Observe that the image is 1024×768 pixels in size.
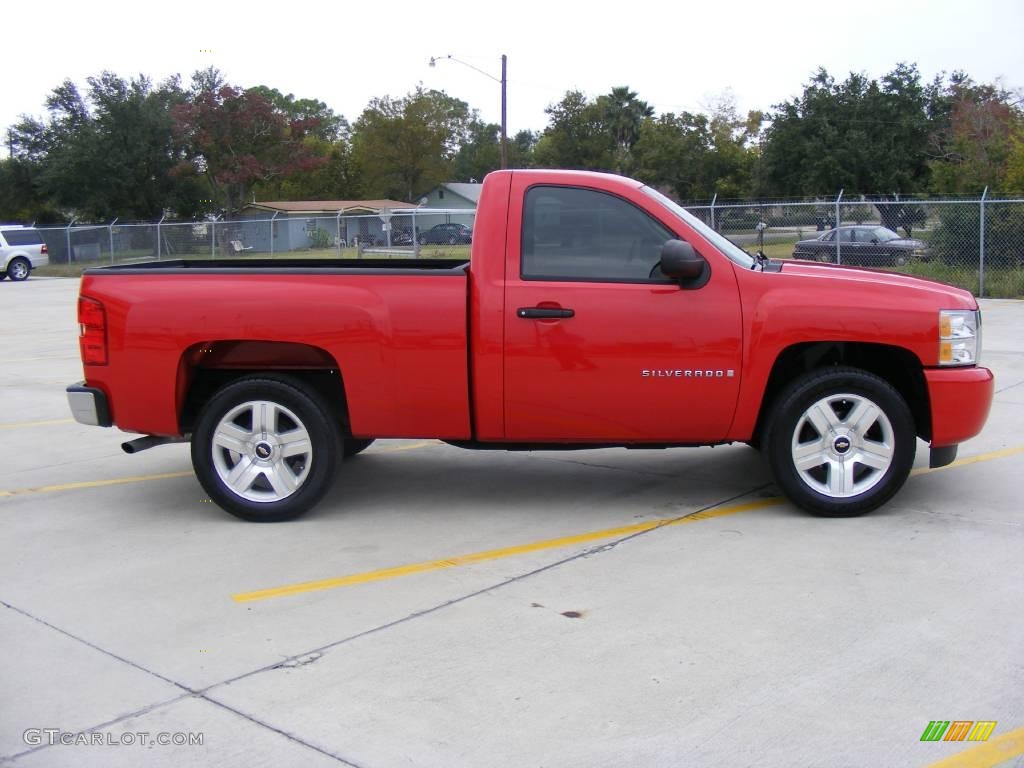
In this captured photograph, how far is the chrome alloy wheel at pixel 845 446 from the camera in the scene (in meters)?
5.91

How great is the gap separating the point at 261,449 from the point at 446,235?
30.8 m

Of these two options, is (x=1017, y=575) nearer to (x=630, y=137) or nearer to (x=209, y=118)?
(x=209, y=118)

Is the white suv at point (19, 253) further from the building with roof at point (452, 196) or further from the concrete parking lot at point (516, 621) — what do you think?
the building with roof at point (452, 196)

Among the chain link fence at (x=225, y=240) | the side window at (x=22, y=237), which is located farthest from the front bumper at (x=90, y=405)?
the side window at (x=22, y=237)

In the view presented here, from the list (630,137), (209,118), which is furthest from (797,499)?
(630,137)

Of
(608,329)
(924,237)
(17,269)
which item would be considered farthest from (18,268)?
(608,329)

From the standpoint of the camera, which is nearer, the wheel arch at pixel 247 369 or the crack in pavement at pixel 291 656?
the crack in pavement at pixel 291 656

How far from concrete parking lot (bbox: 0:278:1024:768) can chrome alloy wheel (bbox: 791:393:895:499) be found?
0.25 meters

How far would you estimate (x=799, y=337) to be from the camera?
582cm

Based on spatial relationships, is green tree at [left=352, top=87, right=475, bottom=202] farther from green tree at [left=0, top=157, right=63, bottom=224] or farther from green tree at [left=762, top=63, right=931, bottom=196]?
green tree at [left=762, top=63, right=931, bottom=196]

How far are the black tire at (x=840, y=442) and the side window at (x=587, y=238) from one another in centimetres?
113

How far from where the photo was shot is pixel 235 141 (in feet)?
178

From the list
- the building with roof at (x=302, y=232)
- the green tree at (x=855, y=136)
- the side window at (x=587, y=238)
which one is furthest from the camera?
the green tree at (x=855, y=136)

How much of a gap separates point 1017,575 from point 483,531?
2.71m
